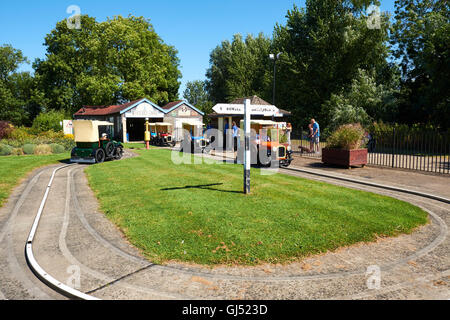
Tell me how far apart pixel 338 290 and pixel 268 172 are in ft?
28.5

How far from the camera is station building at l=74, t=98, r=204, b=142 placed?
3475cm

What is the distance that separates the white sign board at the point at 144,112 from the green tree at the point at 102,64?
38.7 ft

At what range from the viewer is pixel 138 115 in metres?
35.3

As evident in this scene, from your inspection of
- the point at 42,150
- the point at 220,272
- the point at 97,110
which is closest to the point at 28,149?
the point at 42,150

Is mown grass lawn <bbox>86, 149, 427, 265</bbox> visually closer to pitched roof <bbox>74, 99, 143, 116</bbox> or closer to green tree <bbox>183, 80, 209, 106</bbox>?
pitched roof <bbox>74, 99, 143, 116</bbox>

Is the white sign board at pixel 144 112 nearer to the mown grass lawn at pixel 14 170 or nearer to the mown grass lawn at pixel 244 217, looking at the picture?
the mown grass lawn at pixel 14 170

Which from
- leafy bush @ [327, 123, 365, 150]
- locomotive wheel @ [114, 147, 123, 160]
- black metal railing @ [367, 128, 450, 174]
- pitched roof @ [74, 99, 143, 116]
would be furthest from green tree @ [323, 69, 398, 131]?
pitched roof @ [74, 99, 143, 116]

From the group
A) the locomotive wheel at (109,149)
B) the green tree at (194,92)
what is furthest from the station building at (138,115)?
the green tree at (194,92)

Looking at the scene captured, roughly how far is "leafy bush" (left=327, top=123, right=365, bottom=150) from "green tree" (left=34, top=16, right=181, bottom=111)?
38.2 meters

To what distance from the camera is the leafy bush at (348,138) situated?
44.5ft

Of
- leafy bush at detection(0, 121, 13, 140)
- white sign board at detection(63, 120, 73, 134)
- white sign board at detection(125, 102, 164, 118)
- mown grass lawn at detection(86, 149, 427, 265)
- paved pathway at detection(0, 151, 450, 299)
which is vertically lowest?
paved pathway at detection(0, 151, 450, 299)
